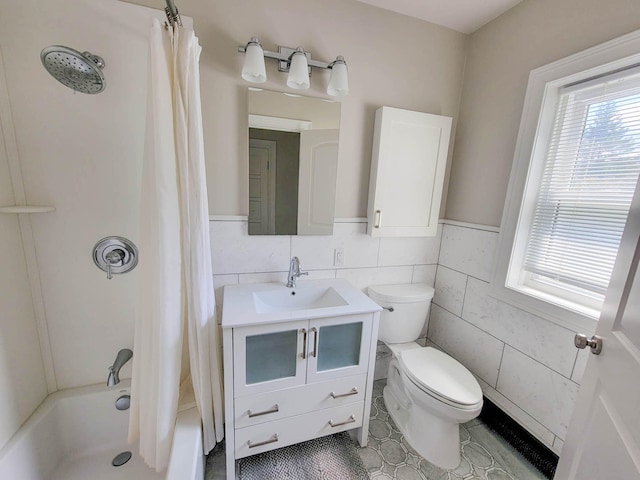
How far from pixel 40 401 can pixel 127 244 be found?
2.65 feet

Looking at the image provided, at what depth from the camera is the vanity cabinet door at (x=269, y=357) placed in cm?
113

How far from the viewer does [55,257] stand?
1201 millimetres

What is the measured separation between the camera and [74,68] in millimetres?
970

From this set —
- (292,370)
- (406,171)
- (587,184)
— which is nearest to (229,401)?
(292,370)

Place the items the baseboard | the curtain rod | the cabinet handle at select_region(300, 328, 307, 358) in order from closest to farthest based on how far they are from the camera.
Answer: the curtain rod → the cabinet handle at select_region(300, 328, 307, 358) → the baseboard

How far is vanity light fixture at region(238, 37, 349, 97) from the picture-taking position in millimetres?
1212

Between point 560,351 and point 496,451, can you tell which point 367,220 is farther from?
point 496,451

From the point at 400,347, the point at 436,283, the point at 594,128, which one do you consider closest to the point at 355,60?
the point at 594,128

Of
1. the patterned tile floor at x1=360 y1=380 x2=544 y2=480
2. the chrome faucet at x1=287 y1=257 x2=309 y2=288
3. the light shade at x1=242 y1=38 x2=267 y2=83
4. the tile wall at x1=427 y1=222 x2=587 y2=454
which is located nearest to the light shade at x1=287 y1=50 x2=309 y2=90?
the light shade at x1=242 y1=38 x2=267 y2=83

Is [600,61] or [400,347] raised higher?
[600,61]

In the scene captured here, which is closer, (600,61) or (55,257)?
(600,61)

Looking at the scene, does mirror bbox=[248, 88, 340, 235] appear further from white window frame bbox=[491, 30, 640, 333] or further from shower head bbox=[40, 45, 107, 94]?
white window frame bbox=[491, 30, 640, 333]

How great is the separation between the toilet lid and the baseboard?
40cm

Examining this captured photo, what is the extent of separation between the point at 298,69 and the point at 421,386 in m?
1.69
